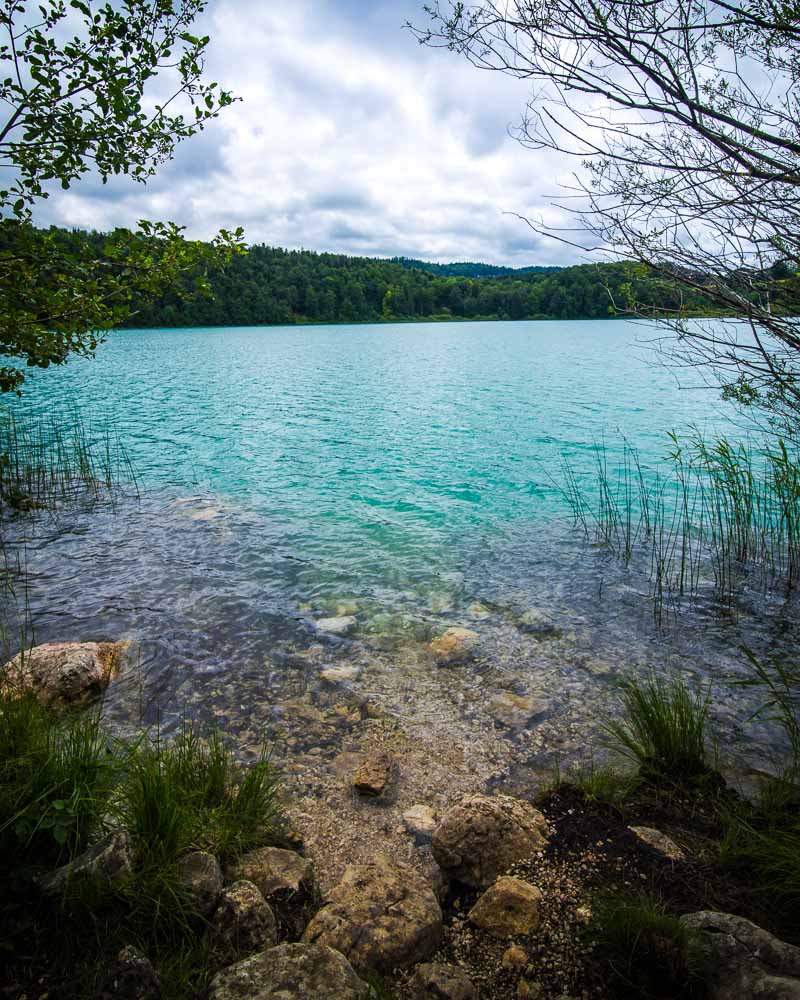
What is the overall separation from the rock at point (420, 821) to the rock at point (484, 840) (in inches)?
20.6

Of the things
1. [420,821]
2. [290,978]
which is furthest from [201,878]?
[420,821]

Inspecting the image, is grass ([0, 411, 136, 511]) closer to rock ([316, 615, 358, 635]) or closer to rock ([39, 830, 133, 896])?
rock ([316, 615, 358, 635])

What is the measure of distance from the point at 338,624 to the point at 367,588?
1402 millimetres

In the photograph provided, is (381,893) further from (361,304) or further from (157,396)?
(361,304)

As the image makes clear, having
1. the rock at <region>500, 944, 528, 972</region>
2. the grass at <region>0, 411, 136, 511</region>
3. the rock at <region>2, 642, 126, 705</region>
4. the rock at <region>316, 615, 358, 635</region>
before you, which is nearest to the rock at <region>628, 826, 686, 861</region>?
the rock at <region>500, 944, 528, 972</region>

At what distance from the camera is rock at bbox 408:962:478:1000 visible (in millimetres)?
2916

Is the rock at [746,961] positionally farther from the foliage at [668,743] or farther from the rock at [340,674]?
the rock at [340,674]

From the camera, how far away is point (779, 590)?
31.8ft

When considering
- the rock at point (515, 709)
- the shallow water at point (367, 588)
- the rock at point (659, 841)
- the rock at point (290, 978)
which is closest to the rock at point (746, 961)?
the rock at point (659, 841)

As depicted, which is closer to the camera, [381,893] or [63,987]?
[63,987]

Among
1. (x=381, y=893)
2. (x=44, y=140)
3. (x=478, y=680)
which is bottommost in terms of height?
(x=478, y=680)

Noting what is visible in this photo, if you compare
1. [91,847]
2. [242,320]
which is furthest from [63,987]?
[242,320]

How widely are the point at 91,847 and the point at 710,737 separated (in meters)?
5.61

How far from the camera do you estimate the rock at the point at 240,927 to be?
10.2 feet
